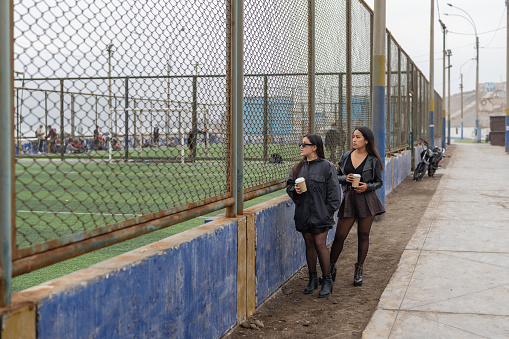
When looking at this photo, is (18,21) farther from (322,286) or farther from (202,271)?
(322,286)

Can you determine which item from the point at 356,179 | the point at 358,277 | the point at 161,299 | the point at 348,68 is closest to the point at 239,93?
the point at 356,179

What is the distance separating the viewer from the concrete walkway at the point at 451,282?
484 centimetres

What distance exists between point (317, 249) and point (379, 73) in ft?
18.1

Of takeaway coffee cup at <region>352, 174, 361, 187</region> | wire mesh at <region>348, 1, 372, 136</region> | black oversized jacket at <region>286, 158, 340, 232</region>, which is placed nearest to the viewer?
black oversized jacket at <region>286, 158, 340, 232</region>

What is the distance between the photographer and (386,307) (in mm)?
5422

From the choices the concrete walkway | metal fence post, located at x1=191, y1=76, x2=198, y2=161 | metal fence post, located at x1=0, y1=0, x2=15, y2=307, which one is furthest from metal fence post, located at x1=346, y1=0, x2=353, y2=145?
metal fence post, located at x1=0, y1=0, x2=15, y2=307

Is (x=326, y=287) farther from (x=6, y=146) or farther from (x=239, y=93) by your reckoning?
(x=6, y=146)

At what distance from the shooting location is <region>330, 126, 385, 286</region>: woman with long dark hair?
6.35 metres

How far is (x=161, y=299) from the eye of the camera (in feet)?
12.0

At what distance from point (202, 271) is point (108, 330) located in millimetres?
1182

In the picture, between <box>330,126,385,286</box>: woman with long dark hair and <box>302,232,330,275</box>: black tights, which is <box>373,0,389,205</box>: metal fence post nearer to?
<box>330,126,385,286</box>: woman with long dark hair

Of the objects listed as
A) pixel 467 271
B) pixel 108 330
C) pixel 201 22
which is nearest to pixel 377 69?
pixel 467 271

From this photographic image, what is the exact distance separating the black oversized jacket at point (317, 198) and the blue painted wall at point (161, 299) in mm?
1156

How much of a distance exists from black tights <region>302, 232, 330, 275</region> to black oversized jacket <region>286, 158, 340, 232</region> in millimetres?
143
